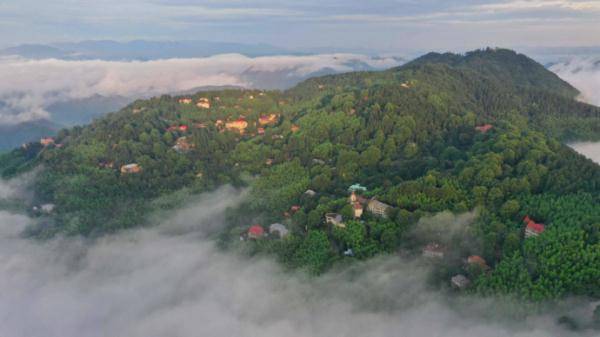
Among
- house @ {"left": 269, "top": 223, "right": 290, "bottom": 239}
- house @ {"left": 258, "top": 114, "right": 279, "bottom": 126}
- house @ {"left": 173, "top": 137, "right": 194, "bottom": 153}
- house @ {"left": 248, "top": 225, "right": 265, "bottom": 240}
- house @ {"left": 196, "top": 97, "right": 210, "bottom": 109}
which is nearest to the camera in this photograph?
house @ {"left": 269, "top": 223, "right": 290, "bottom": 239}

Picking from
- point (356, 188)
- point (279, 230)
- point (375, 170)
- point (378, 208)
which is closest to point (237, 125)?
point (375, 170)

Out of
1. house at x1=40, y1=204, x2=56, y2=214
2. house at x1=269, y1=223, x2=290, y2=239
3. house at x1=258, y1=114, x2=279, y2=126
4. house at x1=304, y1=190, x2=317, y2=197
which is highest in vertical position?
house at x1=258, y1=114, x2=279, y2=126

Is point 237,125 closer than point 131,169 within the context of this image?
No

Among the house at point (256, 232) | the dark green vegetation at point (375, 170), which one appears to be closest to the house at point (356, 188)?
the dark green vegetation at point (375, 170)

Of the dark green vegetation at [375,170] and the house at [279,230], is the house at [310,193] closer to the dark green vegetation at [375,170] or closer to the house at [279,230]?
the dark green vegetation at [375,170]

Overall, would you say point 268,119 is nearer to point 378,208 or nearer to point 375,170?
point 375,170

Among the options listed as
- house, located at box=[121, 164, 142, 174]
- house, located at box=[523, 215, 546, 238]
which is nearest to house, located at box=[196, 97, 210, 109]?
house, located at box=[121, 164, 142, 174]

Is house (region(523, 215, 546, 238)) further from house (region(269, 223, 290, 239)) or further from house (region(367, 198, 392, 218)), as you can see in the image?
house (region(269, 223, 290, 239))
